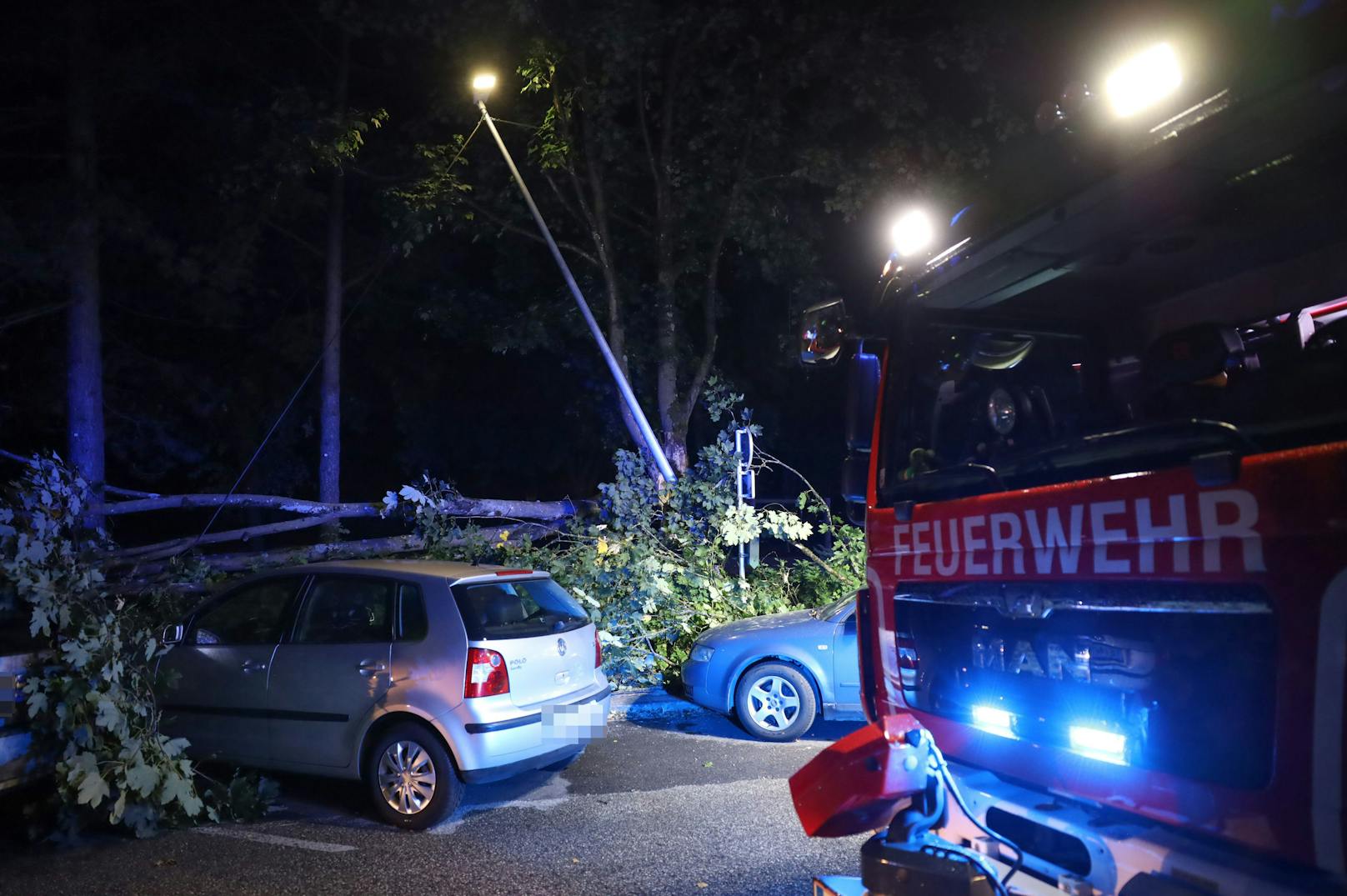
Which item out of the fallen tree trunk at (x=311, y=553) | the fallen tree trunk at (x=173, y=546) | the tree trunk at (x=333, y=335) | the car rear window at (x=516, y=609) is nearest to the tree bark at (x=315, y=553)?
the fallen tree trunk at (x=311, y=553)

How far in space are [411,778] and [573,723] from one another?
985 mm

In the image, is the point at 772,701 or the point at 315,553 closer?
the point at 772,701

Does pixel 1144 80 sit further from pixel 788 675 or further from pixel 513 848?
pixel 788 675

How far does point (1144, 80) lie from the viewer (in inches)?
103

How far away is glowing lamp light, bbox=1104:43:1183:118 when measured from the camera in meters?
2.55

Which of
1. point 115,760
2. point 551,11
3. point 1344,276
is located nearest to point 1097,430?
point 1344,276

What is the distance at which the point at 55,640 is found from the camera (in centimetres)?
561

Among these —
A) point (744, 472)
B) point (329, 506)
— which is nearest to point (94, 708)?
point (329, 506)

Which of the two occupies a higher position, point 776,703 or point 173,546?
point 173,546

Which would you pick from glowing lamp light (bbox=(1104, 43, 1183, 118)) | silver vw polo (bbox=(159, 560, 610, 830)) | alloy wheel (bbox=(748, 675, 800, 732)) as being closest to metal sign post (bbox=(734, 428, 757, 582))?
alloy wheel (bbox=(748, 675, 800, 732))

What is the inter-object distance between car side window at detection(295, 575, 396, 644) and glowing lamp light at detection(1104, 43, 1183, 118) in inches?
181

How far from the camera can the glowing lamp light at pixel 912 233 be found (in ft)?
12.1

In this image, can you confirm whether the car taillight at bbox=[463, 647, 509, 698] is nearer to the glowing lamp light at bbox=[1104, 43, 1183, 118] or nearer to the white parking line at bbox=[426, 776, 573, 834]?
the white parking line at bbox=[426, 776, 573, 834]

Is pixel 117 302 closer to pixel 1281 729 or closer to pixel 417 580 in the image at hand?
pixel 417 580
